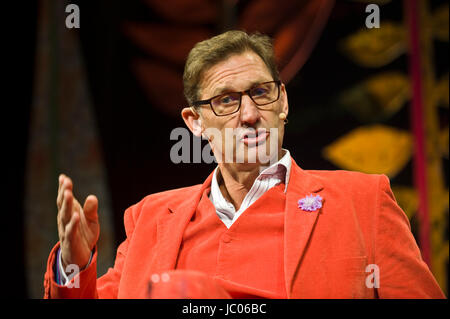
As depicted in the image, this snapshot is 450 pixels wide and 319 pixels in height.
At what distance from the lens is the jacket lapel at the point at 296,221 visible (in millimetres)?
1444

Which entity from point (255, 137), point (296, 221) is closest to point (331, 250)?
point (296, 221)

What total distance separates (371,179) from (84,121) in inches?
73.6

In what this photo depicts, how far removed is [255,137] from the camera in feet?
5.38

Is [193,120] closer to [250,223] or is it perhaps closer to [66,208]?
[250,223]

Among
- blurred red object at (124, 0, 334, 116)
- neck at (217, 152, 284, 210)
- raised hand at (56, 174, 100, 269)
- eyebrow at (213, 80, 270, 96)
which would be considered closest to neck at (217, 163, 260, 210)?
neck at (217, 152, 284, 210)

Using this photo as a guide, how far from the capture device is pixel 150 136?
2.84 m

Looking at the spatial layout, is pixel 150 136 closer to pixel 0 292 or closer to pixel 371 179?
pixel 0 292

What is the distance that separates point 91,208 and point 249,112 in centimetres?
56

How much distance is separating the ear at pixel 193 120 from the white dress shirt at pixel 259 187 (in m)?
0.27

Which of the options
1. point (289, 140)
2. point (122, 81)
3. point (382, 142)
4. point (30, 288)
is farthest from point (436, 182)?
point (30, 288)

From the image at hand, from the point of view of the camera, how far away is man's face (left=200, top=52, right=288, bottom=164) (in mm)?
1645

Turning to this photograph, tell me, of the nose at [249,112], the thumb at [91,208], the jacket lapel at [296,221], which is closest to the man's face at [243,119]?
the nose at [249,112]

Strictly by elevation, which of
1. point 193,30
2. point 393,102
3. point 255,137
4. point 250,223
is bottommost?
point 250,223

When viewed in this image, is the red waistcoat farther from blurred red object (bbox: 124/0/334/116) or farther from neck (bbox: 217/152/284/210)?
blurred red object (bbox: 124/0/334/116)
